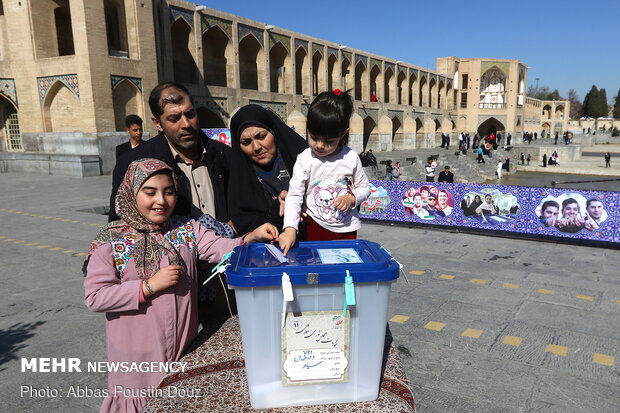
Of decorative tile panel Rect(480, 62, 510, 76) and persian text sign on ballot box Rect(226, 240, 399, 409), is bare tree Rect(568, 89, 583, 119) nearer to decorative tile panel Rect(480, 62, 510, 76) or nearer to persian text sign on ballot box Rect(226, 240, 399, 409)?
decorative tile panel Rect(480, 62, 510, 76)

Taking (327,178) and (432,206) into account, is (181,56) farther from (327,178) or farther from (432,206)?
(327,178)

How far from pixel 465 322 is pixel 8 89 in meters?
20.2

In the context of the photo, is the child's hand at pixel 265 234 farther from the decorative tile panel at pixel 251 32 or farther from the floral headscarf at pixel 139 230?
the decorative tile panel at pixel 251 32

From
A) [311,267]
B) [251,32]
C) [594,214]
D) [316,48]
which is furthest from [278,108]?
[311,267]

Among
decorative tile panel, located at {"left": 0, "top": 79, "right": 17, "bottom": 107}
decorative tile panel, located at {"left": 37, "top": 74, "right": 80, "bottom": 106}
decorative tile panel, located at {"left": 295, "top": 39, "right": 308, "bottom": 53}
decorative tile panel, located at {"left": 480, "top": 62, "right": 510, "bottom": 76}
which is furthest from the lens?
decorative tile panel, located at {"left": 480, "top": 62, "right": 510, "bottom": 76}

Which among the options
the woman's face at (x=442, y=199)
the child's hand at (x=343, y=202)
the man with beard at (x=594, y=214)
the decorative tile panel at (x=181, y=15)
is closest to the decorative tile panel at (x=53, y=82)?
the decorative tile panel at (x=181, y=15)

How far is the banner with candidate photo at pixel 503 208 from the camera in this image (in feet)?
23.3

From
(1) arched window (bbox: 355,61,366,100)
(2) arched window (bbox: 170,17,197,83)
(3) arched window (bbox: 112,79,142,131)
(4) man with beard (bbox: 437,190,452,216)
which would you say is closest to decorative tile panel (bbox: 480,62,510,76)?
(1) arched window (bbox: 355,61,366,100)

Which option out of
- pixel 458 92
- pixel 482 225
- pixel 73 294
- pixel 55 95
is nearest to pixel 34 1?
pixel 55 95

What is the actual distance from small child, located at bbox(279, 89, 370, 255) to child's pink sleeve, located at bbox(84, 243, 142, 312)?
67 centimetres

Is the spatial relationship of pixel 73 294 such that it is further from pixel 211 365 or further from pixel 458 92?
pixel 458 92

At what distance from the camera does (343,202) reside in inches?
73.3

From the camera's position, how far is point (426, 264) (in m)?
5.97

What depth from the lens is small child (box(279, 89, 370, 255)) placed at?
1.83 m
